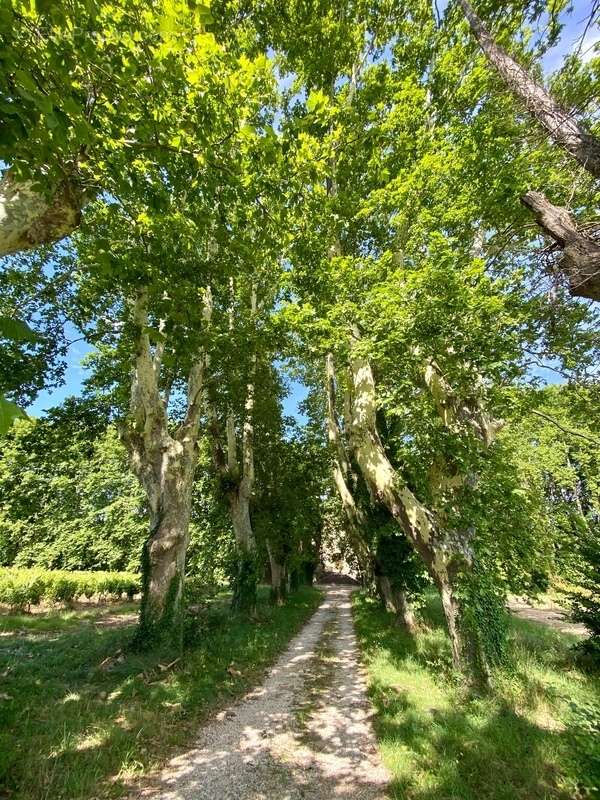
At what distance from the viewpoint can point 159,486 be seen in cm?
976

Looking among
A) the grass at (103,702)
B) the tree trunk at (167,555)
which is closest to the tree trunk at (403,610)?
the grass at (103,702)

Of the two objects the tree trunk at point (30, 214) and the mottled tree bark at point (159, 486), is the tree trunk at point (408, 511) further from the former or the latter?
the tree trunk at point (30, 214)

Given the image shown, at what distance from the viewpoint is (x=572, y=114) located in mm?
4375

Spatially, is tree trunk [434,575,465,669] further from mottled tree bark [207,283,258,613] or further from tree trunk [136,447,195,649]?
mottled tree bark [207,283,258,613]

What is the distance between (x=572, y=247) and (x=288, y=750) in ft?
23.3

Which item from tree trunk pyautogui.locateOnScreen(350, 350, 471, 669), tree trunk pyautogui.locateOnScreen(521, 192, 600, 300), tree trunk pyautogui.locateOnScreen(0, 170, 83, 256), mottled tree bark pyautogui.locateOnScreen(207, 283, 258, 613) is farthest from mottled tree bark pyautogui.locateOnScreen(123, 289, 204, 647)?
tree trunk pyautogui.locateOnScreen(521, 192, 600, 300)

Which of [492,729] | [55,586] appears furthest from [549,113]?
[55,586]

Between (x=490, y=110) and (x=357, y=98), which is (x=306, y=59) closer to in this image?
(x=357, y=98)

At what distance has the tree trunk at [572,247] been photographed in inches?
141

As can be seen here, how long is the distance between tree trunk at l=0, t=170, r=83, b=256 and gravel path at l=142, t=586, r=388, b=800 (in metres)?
5.97

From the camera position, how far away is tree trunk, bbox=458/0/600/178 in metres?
4.11

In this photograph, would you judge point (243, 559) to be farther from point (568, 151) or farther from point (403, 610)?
point (568, 151)

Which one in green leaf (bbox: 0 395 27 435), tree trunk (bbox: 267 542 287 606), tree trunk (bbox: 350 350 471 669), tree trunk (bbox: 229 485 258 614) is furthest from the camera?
tree trunk (bbox: 267 542 287 606)

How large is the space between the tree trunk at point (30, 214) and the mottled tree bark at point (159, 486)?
15.6 feet
